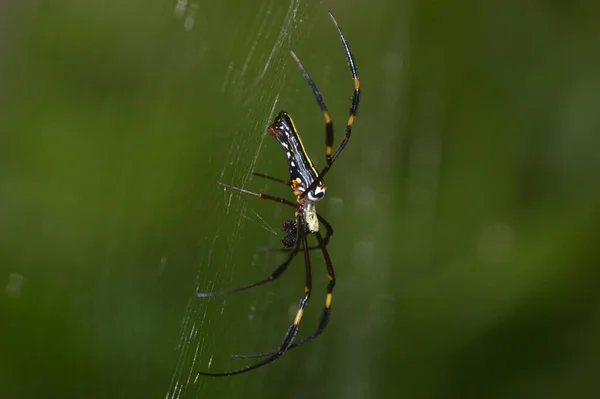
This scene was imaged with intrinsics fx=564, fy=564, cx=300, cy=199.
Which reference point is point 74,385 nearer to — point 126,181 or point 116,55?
point 126,181

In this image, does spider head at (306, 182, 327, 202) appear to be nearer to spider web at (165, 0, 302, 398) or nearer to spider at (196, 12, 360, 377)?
spider at (196, 12, 360, 377)

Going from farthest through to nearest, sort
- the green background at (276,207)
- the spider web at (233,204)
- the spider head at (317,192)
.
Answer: the green background at (276,207) < the spider head at (317,192) < the spider web at (233,204)

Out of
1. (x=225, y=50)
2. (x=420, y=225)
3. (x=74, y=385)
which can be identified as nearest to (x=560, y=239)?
(x=420, y=225)

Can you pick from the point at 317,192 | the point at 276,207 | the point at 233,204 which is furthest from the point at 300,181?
the point at 276,207

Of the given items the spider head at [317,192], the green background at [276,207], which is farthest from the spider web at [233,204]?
the spider head at [317,192]

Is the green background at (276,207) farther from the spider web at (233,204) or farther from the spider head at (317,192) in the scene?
the spider head at (317,192)

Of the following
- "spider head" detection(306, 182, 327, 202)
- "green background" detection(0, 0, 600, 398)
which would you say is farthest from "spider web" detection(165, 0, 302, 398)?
"spider head" detection(306, 182, 327, 202)

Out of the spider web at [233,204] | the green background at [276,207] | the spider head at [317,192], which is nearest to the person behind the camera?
the spider web at [233,204]

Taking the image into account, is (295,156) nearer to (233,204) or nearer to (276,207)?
(233,204)
